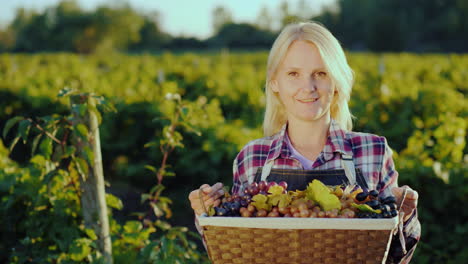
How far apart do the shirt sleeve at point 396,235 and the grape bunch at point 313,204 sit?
0.28m

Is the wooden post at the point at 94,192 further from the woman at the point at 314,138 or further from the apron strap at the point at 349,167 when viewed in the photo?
the apron strap at the point at 349,167

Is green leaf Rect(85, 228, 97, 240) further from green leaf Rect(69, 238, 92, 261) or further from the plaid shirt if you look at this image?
the plaid shirt

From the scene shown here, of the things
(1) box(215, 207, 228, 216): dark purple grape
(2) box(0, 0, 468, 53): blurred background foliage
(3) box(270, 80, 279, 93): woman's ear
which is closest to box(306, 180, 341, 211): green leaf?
(1) box(215, 207, 228, 216): dark purple grape

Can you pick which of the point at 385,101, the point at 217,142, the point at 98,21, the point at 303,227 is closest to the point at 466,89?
the point at 385,101

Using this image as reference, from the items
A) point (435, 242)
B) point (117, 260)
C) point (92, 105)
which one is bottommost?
point (435, 242)

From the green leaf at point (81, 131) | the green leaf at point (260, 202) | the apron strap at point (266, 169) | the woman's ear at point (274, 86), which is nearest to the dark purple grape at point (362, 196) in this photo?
the green leaf at point (260, 202)

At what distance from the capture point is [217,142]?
16.0 feet

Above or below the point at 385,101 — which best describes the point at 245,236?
above

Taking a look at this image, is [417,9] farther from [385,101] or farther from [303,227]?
[303,227]

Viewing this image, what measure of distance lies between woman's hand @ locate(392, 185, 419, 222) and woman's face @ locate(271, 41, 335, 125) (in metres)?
0.43

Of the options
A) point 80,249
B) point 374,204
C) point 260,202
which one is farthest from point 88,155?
point 374,204

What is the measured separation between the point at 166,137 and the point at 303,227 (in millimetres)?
1736

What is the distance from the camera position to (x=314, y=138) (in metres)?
2.01

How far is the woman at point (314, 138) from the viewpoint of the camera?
6.00 feet
